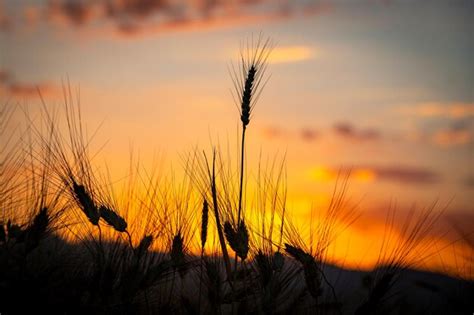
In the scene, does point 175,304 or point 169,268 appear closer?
point 169,268

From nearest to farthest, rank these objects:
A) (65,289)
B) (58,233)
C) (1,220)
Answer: (65,289) < (1,220) < (58,233)

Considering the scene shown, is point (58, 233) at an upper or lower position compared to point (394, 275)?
upper

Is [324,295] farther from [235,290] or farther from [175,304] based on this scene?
[175,304]

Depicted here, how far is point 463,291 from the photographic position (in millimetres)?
4691

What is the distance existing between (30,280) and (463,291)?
3.16 meters

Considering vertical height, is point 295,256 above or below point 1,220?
below

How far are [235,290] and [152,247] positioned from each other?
68 centimetres

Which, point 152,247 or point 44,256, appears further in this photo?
point 44,256

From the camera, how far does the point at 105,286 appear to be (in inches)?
155

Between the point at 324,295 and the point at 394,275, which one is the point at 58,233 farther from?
the point at 394,275

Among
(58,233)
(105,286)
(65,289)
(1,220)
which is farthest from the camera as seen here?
(58,233)

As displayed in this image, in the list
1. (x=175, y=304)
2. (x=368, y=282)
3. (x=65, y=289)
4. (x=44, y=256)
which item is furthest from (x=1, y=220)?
(x=368, y=282)

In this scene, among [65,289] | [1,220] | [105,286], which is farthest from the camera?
[1,220]

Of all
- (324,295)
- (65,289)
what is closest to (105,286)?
(65,289)
